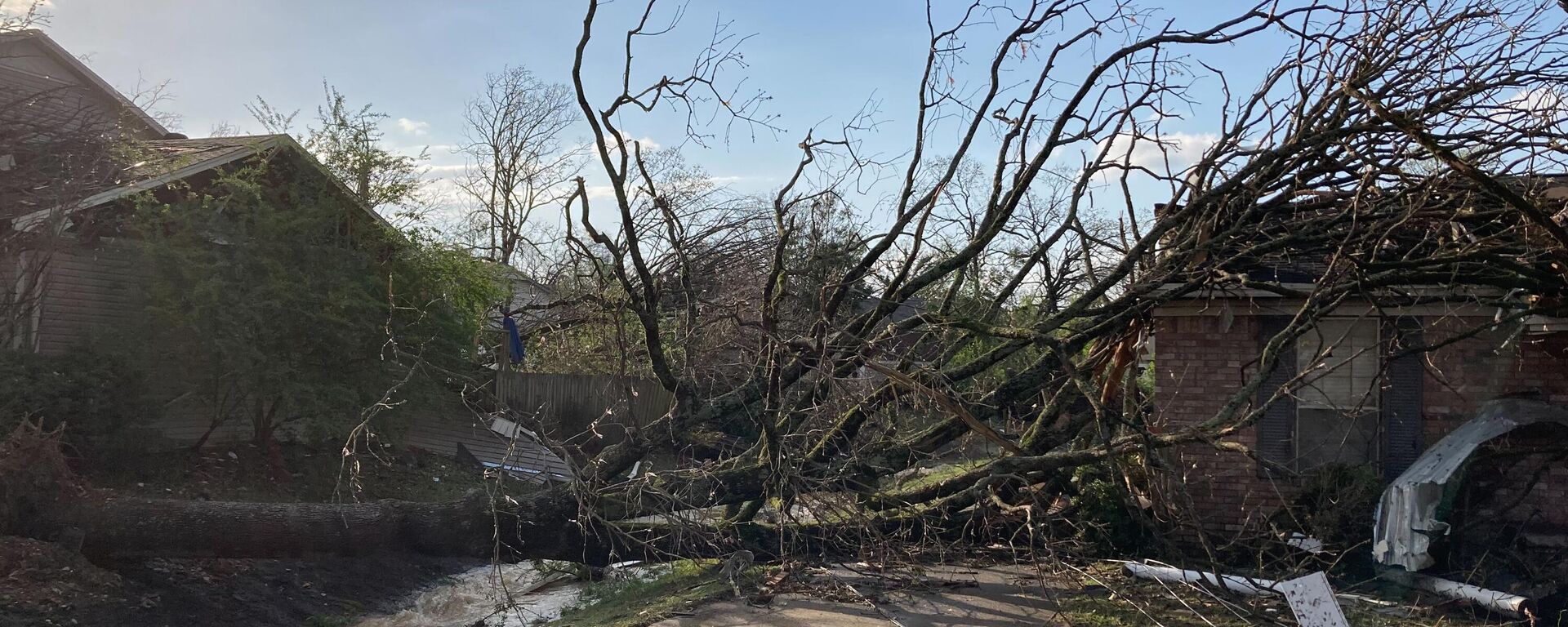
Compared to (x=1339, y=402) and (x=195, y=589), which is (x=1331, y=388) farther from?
(x=195, y=589)

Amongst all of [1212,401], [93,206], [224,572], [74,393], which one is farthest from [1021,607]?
[93,206]

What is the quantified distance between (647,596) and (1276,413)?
611cm

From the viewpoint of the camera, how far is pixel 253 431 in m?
12.9

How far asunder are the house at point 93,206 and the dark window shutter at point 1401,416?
7490 millimetres

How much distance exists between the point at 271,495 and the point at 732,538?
6.30 m

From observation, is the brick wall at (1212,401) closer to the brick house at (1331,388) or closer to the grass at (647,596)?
the brick house at (1331,388)

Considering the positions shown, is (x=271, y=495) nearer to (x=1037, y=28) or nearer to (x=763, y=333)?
(x=763, y=333)

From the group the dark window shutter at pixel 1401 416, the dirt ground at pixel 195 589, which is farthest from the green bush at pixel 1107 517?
the dirt ground at pixel 195 589

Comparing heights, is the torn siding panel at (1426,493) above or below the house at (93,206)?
below

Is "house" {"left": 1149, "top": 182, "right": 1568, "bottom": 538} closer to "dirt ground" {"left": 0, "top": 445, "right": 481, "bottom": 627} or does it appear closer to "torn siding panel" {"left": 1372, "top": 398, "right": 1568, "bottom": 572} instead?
"torn siding panel" {"left": 1372, "top": 398, "right": 1568, "bottom": 572}

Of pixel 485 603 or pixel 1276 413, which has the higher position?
pixel 1276 413

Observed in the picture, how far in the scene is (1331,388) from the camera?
9.52 m

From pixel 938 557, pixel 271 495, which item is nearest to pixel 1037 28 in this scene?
pixel 938 557

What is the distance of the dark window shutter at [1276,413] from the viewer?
31.5ft
